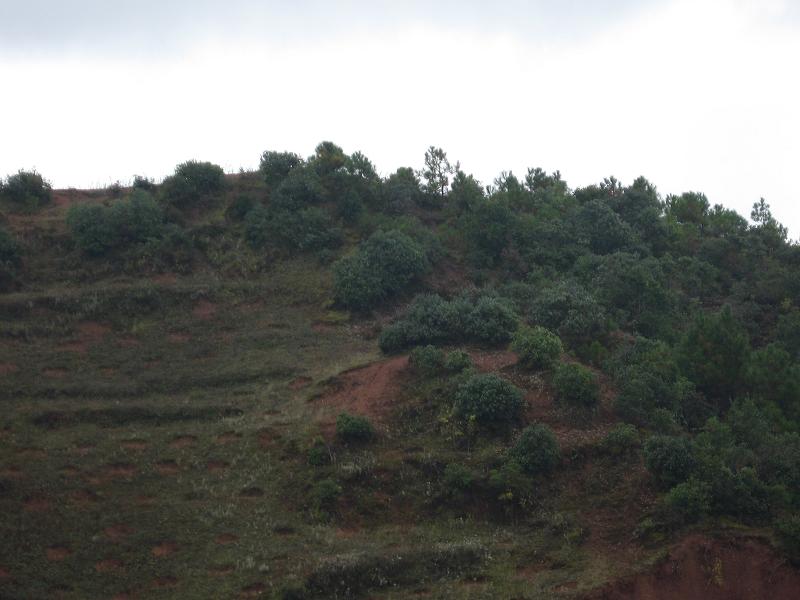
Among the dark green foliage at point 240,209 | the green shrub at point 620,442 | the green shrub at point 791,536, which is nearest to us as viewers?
the green shrub at point 791,536

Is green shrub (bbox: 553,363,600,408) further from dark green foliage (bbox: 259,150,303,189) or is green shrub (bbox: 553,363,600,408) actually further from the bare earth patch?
dark green foliage (bbox: 259,150,303,189)

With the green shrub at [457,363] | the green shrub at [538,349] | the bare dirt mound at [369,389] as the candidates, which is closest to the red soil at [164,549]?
the bare dirt mound at [369,389]

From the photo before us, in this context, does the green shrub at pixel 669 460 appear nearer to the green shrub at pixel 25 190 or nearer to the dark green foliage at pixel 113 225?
the dark green foliage at pixel 113 225

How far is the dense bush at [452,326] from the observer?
125ft

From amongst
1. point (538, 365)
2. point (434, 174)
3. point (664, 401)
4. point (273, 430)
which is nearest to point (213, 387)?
point (273, 430)

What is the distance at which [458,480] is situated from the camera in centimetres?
2952

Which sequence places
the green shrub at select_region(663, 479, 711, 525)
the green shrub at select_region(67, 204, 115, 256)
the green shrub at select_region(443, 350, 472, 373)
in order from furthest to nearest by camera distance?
the green shrub at select_region(67, 204, 115, 256) → the green shrub at select_region(443, 350, 472, 373) → the green shrub at select_region(663, 479, 711, 525)

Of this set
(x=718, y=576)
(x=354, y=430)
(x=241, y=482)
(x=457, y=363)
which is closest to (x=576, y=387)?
(x=457, y=363)

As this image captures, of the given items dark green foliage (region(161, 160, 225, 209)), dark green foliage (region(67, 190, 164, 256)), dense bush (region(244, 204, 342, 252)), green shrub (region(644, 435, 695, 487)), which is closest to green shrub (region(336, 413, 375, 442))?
green shrub (region(644, 435, 695, 487))

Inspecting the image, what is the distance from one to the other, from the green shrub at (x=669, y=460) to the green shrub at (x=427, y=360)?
9.06 metres

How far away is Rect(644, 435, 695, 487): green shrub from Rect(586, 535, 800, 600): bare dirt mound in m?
2.58

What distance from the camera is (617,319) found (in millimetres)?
41750

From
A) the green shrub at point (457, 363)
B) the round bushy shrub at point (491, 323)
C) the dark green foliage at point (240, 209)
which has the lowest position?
the green shrub at point (457, 363)

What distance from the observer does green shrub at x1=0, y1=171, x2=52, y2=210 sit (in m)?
52.9
